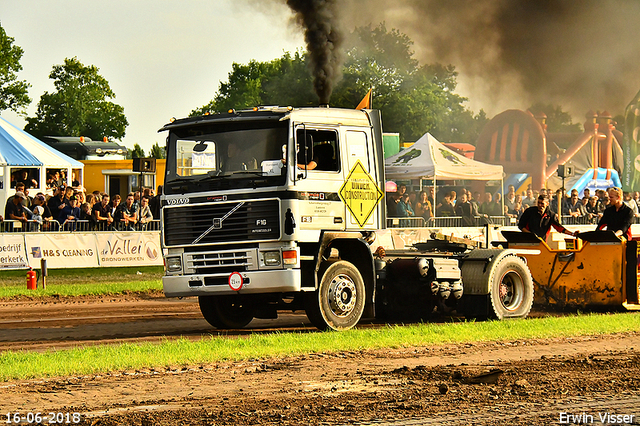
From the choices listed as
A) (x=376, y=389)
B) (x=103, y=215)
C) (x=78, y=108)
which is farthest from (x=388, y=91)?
(x=376, y=389)

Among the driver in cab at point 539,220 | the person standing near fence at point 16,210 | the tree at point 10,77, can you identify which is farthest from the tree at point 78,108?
the driver in cab at point 539,220

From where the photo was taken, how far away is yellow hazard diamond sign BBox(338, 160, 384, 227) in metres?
12.4

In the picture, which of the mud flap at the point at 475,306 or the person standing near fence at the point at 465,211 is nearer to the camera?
the mud flap at the point at 475,306

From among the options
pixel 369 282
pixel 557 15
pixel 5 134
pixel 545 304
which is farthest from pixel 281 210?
pixel 5 134

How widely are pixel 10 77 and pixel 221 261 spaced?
57.0 m

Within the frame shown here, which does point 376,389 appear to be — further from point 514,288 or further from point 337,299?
point 514,288

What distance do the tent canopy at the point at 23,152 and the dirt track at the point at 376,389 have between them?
56.9ft

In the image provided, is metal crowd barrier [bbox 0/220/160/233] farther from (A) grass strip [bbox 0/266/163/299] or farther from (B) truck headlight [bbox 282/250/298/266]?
(B) truck headlight [bbox 282/250/298/266]

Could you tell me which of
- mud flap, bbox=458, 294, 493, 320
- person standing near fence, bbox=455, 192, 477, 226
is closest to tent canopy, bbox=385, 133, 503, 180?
person standing near fence, bbox=455, 192, 477, 226

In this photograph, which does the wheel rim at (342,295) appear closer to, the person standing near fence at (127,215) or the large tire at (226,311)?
the large tire at (226,311)

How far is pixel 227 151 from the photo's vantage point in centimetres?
1195

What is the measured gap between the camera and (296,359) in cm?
998

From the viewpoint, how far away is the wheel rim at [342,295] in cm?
1237

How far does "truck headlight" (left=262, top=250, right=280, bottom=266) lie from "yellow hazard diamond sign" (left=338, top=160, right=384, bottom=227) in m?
1.27
